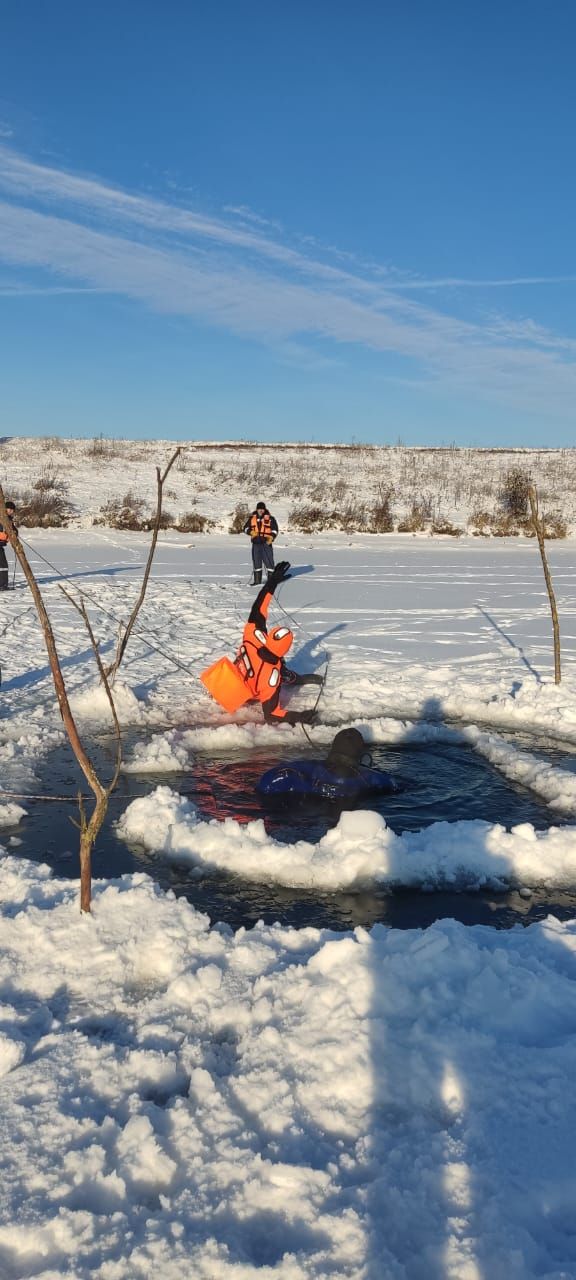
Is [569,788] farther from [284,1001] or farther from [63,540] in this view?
[63,540]

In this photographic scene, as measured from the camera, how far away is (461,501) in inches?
1283

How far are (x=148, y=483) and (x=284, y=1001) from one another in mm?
32914

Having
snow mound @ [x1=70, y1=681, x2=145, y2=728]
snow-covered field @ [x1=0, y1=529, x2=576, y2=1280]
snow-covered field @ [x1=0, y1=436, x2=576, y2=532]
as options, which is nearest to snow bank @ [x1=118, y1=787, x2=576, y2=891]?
snow-covered field @ [x1=0, y1=529, x2=576, y2=1280]

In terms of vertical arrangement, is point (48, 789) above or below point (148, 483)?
below

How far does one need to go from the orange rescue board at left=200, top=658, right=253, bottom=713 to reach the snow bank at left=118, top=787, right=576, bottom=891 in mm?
2607

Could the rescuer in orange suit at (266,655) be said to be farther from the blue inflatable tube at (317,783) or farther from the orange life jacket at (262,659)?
the blue inflatable tube at (317,783)

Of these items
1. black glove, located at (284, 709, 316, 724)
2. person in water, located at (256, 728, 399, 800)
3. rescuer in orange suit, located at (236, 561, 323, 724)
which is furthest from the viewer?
black glove, located at (284, 709, 316, 724)

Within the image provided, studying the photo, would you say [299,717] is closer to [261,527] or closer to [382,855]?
[382,855]

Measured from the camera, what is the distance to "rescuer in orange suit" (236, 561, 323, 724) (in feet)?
26.9

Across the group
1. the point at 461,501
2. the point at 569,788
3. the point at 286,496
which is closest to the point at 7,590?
the point at 569,788

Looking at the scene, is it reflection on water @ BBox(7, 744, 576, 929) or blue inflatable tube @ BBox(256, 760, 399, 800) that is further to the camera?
blue inflatable tube @ BBox(256, 760, 399, 800)

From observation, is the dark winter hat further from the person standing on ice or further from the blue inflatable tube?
the person standing on ice

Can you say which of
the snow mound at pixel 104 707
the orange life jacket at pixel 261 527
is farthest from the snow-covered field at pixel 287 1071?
the orange life jacket at pixel 261 527

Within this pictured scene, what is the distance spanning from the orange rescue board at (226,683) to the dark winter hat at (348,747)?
1.74m
